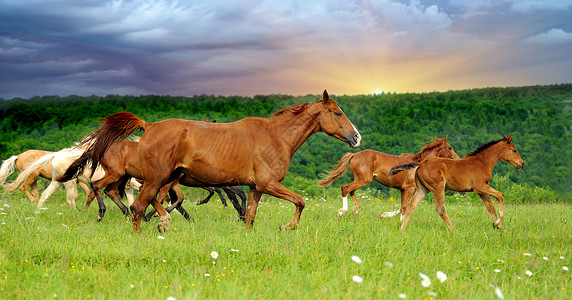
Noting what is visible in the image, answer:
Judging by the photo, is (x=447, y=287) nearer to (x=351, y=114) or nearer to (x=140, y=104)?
(x=351, y=114)

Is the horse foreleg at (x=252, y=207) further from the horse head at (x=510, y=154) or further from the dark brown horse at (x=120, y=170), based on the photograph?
the horse head at (x=510, y=154)

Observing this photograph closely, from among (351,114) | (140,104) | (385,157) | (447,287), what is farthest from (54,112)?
(447,287)

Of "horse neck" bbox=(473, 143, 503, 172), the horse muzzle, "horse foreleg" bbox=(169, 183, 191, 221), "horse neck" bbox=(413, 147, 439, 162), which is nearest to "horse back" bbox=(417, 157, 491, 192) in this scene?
"horse neck" bbox=(473, 143, 503, 172)

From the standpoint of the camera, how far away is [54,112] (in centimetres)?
3847

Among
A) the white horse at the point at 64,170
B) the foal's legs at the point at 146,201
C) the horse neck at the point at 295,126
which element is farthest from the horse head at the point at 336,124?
the white horse at the point at 64,170

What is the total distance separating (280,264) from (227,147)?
230cm

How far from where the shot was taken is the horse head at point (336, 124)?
7.72m

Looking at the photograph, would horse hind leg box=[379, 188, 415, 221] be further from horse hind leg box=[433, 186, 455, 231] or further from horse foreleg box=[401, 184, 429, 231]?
horse hind leg box=[433, 186, 455, 231]

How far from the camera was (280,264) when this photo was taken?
5.67m

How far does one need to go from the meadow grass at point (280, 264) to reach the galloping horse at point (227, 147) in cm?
71

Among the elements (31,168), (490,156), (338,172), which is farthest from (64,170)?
(490,156)

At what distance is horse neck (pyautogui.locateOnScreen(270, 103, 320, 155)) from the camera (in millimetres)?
7719

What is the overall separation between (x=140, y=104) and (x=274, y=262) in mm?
37151

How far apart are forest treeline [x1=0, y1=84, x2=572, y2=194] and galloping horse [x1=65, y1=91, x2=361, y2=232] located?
19171 mm
